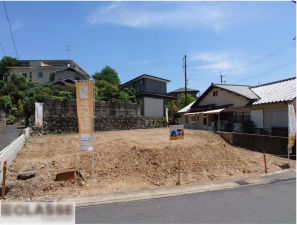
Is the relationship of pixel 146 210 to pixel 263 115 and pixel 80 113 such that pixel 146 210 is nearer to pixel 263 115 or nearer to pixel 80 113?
pixel 80 113

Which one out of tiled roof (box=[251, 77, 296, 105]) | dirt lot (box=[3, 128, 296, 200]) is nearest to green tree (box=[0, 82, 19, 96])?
dirt lot (box=[3, 128, 296, 200])

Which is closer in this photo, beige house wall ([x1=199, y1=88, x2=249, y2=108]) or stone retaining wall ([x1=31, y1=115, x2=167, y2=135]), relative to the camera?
stone retaining wall ([x1=31, y1=115, x2=167, y2=135])

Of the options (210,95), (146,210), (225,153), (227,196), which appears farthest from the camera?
(210,95)

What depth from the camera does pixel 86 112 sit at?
5.87 m

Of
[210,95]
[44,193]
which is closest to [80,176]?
[44,193]

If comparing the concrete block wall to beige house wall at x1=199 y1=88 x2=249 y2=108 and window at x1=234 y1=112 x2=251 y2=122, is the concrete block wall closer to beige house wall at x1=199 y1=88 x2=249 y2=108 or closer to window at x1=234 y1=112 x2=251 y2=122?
window at x1=234 y1=112 x2=251 y2=122

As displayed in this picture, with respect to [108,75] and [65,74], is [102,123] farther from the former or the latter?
[108,75]

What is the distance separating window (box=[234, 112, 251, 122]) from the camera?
16.5 metres

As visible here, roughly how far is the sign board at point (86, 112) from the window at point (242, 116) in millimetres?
15428

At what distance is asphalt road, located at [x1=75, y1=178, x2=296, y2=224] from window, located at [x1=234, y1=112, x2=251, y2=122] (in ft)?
42.4

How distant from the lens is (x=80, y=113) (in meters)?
5.92

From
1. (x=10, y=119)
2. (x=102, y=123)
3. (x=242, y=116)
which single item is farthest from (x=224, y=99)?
(x=10, y=119)

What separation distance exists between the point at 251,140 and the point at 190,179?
762 centimetres

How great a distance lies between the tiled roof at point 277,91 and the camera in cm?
1330
